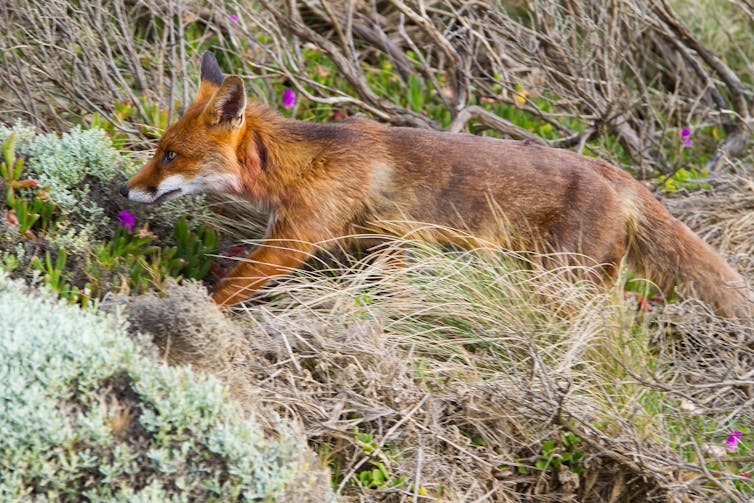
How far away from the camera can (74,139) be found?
5367 millimetres

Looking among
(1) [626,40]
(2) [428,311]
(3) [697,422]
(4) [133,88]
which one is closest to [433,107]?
(1) [626,40]

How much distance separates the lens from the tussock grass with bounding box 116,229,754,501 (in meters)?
4.17

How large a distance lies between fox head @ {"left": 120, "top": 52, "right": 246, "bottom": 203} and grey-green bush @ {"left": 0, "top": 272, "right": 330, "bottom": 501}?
1.44 meters

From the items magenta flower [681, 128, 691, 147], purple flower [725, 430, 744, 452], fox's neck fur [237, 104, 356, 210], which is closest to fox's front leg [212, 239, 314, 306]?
fox's neck fur [237, 104, 356, 210]

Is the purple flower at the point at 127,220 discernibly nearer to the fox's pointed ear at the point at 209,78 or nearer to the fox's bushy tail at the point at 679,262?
the fox's pointed ear at the point at 209,78

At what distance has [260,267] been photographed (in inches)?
197

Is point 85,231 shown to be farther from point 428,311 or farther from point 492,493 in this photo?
point 492,493

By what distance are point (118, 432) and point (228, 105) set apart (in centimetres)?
214

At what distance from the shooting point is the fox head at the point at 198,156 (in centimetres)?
495

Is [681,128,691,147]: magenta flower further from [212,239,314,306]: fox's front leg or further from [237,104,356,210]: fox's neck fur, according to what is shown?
[212,239,314,306]: fox's front leg

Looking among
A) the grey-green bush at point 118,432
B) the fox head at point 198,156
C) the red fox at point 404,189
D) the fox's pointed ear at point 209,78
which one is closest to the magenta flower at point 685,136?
the red fox at point 404,189

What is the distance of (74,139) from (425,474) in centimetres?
286

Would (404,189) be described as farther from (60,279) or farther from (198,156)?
(60,279)

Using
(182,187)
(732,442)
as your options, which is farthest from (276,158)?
(732,442)
